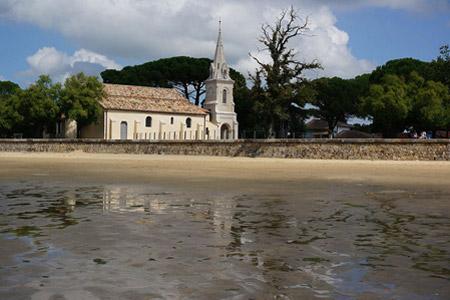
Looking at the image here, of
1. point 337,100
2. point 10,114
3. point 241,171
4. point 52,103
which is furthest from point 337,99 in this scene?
point 241,171

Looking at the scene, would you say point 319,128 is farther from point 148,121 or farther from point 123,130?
point 123,130

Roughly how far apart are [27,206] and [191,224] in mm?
5229

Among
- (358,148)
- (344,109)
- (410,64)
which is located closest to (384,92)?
(358,148)

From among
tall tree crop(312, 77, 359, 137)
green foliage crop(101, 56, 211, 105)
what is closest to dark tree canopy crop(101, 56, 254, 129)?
green foliage crop(101, 56, 211, 105)

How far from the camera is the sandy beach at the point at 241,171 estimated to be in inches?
1087

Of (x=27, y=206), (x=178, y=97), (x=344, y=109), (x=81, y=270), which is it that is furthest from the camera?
(x=344, y=109)

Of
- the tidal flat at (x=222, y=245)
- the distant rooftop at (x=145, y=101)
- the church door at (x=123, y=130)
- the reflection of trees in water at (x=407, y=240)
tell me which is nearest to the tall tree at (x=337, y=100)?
the distant rooftop at (x=145, y=101)

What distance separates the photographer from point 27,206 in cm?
1473

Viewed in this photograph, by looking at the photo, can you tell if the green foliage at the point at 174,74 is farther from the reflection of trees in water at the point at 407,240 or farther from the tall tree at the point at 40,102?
the reflection of trees in water at the point at 407,240

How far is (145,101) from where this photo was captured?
77.0m

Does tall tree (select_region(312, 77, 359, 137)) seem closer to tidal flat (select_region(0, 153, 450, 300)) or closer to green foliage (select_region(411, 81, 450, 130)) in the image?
green foliage (select_region(411, 81, 450, 130))

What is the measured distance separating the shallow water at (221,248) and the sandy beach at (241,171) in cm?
1048

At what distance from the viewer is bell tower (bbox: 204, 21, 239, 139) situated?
83312mm

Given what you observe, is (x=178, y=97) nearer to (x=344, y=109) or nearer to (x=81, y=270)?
(x=344, y=109)
